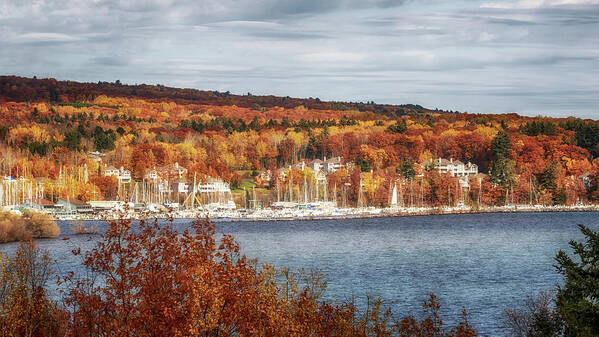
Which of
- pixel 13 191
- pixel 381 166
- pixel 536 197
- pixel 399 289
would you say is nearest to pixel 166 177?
pixel 13 191

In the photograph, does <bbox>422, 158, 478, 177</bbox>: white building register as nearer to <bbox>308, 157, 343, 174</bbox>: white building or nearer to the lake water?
<bbox>308, 157, 343, 174</bbox>: white building

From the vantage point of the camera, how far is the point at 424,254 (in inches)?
2042

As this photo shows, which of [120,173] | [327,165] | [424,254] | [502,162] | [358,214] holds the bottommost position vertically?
[424,254]

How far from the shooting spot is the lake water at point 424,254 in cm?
3412

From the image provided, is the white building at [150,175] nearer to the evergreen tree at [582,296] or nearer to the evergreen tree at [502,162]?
the evergreen tree at [502,162]

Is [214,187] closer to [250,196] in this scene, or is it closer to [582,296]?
[250,196]

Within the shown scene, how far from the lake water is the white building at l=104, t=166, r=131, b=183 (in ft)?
81.5

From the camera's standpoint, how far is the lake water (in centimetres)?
3412

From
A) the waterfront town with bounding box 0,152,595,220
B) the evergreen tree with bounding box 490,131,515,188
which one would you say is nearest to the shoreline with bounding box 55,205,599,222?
the waterfront town with bounding box 0,152,595,220

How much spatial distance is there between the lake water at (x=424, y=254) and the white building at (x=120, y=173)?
978 inches

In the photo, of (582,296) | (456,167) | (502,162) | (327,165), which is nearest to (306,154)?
(327,165)

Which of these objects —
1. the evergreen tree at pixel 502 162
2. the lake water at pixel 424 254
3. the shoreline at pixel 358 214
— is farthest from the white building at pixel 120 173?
the evergreen tree at pixel 502 162

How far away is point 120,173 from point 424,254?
62.5 meters

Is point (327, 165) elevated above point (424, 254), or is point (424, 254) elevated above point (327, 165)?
point (327, 165)
